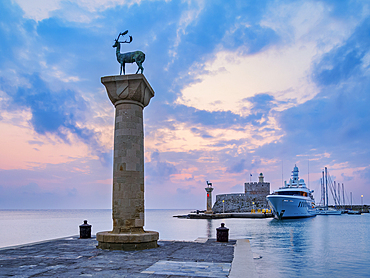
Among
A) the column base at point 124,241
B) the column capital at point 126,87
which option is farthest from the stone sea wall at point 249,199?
the column capital at point 126,87

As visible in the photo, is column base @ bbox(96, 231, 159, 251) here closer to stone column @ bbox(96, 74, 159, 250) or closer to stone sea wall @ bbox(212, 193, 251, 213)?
stone column @ bbox(96, 74, 159, 250)

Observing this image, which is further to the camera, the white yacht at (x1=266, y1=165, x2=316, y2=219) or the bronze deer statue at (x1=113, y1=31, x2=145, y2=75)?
the white yacht at (x1=266, y1=165, x2=316, y2=219)

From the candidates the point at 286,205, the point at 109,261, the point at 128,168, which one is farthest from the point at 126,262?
the point at 286,205

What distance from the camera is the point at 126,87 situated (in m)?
13.5

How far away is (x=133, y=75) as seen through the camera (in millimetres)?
13438

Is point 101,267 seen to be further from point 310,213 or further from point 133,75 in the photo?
point 310,213

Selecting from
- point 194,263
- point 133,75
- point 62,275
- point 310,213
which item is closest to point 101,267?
point 62,275

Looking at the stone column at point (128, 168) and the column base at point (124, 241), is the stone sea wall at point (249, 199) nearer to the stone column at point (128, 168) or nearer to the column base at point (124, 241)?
the stone column at point (128, 168)

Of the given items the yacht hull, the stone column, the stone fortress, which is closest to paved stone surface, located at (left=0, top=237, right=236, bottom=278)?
the stone column

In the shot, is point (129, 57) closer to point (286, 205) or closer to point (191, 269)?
point (191, 269)

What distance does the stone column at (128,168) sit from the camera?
1274 centimetres

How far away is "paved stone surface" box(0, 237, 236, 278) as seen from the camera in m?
8.47

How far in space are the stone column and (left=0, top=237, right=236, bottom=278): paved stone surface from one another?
56cm

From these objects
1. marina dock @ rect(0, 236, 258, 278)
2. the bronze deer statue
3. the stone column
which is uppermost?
the bronze deer statue
